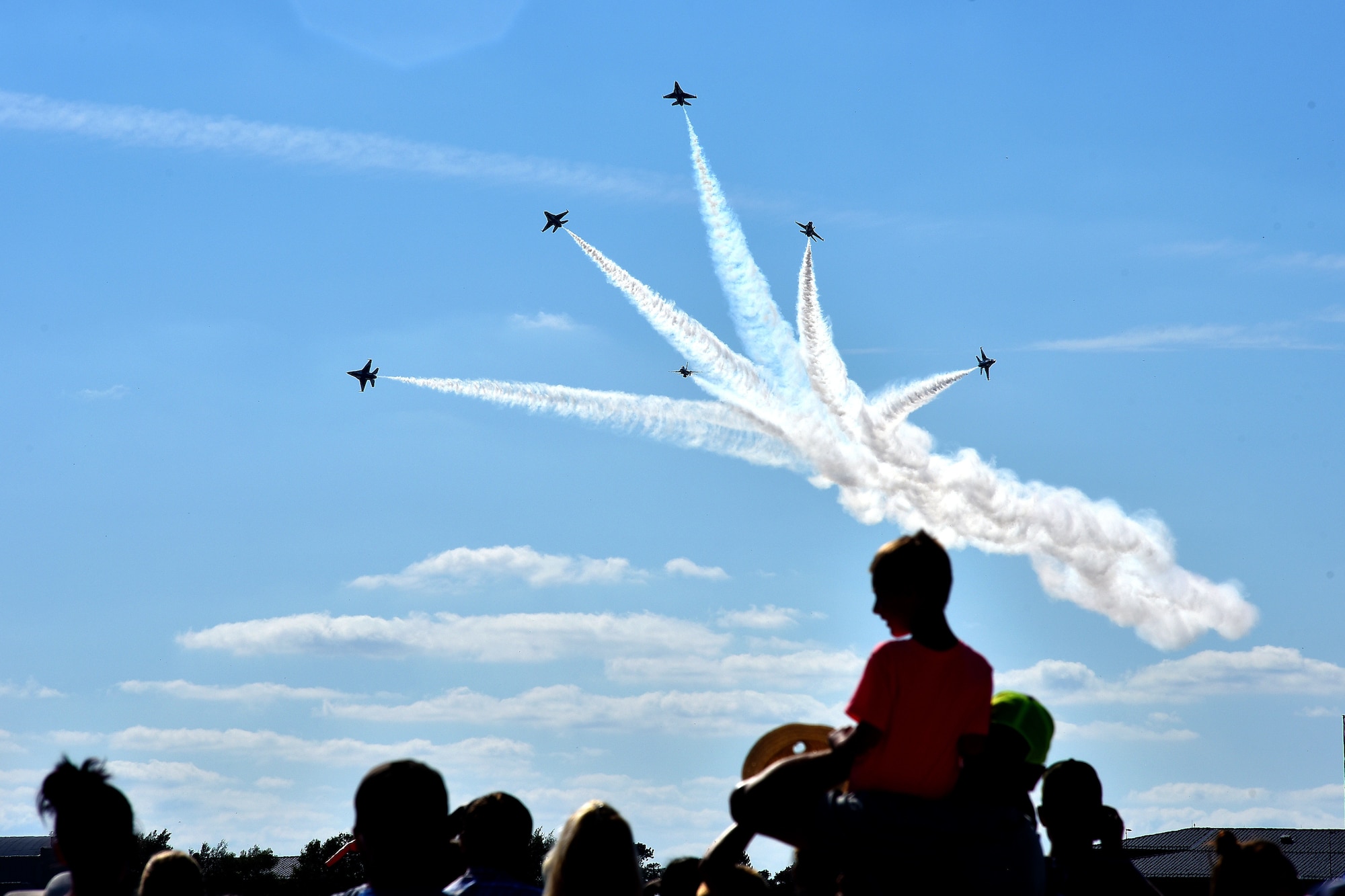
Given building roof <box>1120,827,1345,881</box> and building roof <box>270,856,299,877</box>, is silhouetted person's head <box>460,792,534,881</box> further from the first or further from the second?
building roof <box>270,856,299,877</box>

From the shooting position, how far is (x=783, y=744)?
19.8ft

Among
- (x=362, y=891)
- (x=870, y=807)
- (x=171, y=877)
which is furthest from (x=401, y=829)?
(x=870, y=807)

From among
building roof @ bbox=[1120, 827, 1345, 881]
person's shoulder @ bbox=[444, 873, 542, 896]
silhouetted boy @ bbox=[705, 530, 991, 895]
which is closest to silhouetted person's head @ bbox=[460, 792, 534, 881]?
person's shoulder @ bbox=[444, 873, 542, 896]

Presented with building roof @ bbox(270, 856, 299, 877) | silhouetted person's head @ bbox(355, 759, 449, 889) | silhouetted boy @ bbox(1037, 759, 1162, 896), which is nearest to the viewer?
silhouetted person's head @ bbox(355, 759, 449, 889)

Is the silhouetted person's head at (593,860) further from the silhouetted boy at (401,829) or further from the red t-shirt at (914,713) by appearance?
the red t-shirt at (914,713)

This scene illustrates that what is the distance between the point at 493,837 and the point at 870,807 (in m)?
2.62

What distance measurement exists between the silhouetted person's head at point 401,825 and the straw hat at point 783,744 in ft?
4.55

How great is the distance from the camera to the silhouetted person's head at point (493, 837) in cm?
730

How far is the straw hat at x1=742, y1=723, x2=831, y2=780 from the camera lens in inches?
235

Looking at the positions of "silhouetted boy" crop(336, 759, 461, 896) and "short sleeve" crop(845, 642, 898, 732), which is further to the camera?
"silhouetted boy" crop(336, 759, 461, 896)

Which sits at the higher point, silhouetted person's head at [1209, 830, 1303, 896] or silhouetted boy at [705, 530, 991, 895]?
silhouetted boy at [705, 530, 991, 895]

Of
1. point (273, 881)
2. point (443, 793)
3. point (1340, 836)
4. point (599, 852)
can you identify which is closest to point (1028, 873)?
point (599, 852)

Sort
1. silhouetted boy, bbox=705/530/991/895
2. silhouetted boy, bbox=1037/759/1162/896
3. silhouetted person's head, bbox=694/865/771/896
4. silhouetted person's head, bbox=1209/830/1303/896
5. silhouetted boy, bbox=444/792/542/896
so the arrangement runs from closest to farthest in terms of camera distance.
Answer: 1. silhouetted boy, bbox=705/530/991/895
2. silhouetted person's head, bbox=694/865/771/896
3. silhouetted person's head, bbox=1209/830/1303/896
4. silhouetted boy, bbox=444/792/542/896
5. silhouetted boy, bbox=1037/759/1162/896

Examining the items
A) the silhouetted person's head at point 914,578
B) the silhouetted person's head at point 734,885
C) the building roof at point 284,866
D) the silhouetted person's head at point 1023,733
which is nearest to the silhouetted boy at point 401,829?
the silhouetted person's head at point 734,885
